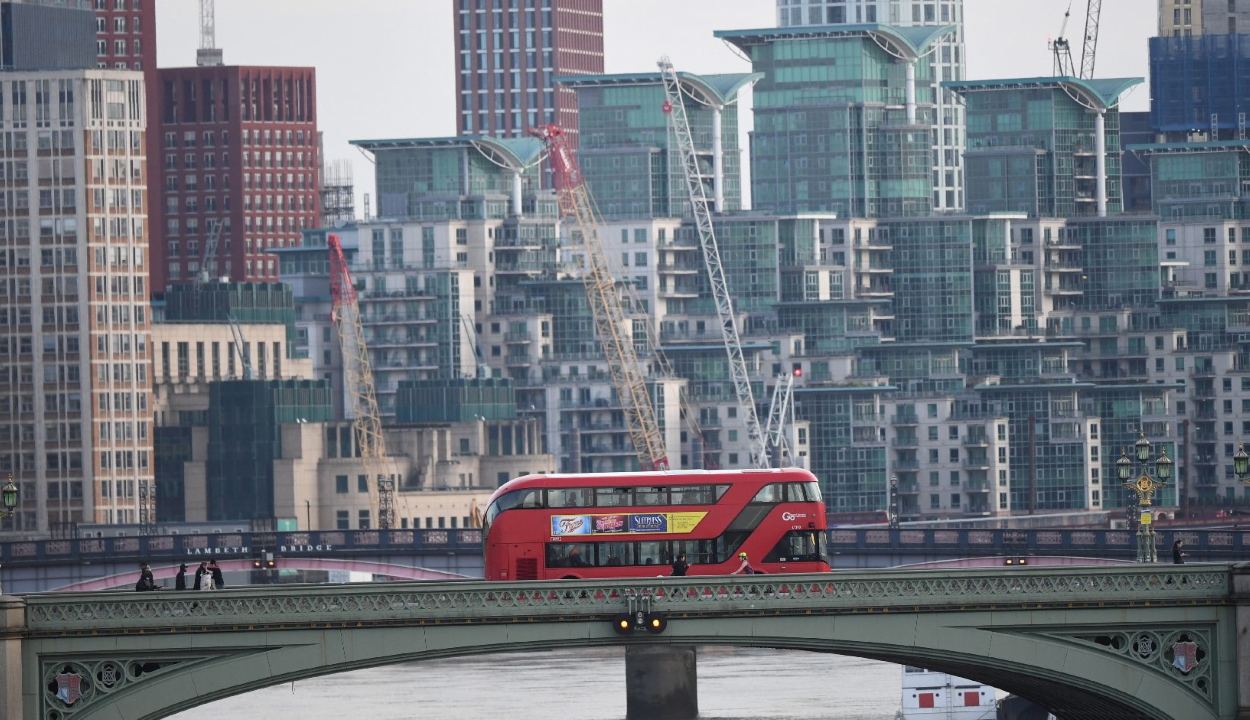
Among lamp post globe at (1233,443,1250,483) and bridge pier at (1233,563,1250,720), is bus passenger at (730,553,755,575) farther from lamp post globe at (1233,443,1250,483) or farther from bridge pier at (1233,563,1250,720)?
bridge pier at (1233,563,1250,720)

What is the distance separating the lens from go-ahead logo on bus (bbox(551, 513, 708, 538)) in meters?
105

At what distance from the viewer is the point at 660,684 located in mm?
160375

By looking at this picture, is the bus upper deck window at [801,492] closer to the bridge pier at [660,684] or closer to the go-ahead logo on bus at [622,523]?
the go-ahead logo on bus at [622,523]

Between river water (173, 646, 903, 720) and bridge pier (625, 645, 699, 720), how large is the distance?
5.84 ft

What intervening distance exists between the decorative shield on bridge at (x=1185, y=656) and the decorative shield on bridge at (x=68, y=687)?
93.9ft

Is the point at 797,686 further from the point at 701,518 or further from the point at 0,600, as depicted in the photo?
the point at 0,600

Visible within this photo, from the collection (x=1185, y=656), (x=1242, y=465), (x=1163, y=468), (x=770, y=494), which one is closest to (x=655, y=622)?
(x=1185, y=656)

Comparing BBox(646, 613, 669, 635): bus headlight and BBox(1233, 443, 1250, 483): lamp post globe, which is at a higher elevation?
BBox(1233, 443, 1250, 483): lamp post globe

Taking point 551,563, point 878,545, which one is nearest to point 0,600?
point 551,563

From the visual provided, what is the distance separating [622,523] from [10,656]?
96.4 ft

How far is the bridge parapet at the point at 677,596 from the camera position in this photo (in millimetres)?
81375

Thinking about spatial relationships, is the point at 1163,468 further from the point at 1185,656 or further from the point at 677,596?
the point at 677,596

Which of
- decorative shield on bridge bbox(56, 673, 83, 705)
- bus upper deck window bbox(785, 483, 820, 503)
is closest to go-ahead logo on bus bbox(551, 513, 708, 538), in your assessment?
bus upper deck window bbox(785, 483, 820, 503)

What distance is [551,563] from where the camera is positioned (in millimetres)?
104312
